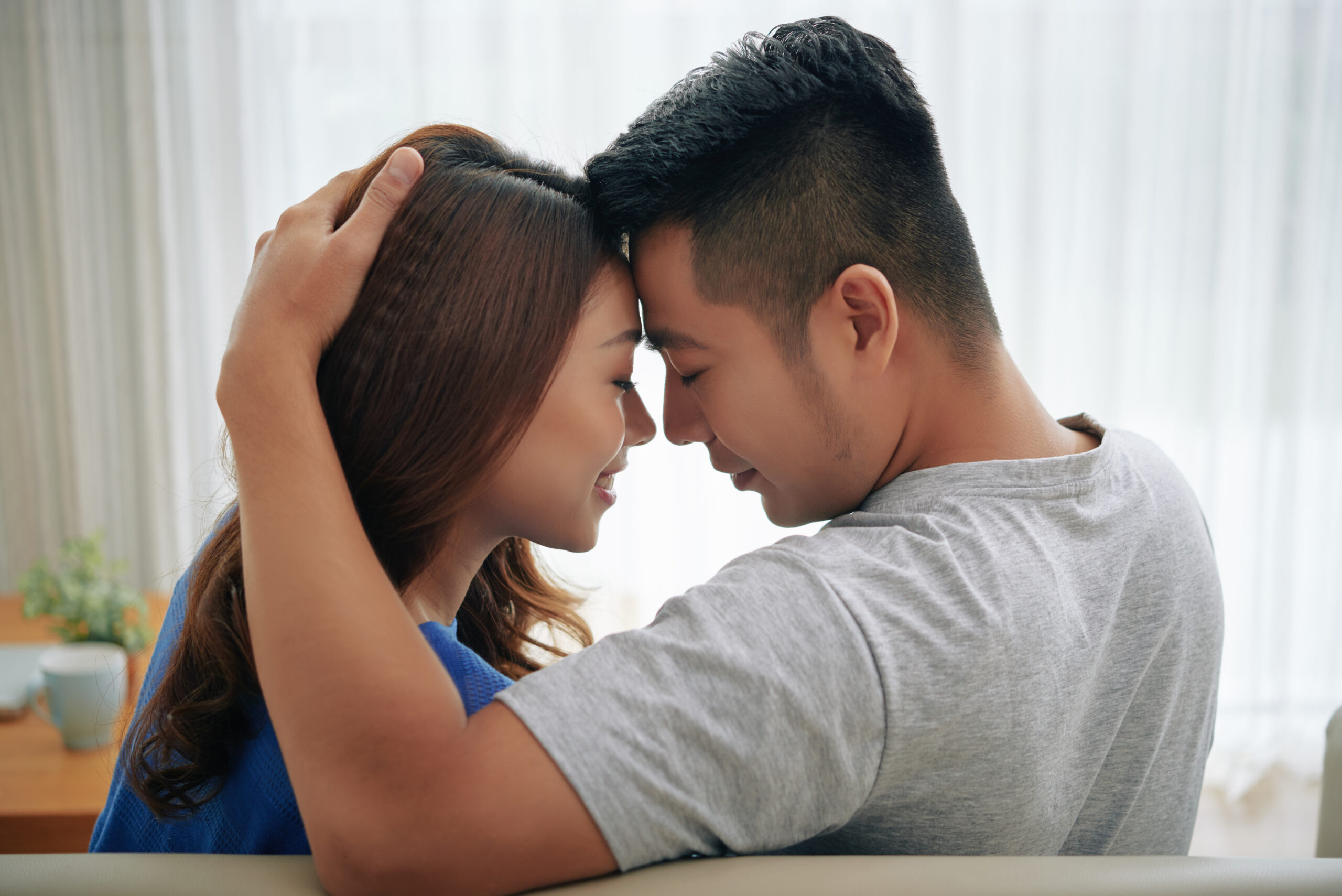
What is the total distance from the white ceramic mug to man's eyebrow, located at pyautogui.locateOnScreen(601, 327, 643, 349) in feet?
3.86

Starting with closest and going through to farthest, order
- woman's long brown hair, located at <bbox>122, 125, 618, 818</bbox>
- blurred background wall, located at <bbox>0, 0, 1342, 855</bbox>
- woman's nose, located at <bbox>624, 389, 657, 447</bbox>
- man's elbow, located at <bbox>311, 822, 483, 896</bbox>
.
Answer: man's elbow, located at <bbox>311, 822, 483, 896</bbox>, woman's long brown hair, located at <bbox>122, 125, 618, 818</bbox>, woman's nose, located at <bbox>624, 389, 657, 447</bbox>, blurred background wall, located at <bbox>0, 0, 1342, 855</bbox>

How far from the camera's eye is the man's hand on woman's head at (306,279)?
779 millimetres

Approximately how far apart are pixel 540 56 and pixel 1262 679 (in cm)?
291

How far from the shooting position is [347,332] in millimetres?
899

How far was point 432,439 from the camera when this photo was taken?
91cm

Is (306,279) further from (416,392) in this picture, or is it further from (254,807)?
(254,807)

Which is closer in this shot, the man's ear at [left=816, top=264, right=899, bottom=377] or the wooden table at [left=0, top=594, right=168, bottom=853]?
the man's ear at [left=816, top=264, right=899, bottom=377]

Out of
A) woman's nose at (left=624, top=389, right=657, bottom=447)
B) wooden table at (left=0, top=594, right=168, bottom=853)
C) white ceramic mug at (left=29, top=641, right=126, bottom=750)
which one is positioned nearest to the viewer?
woman's nose at (left=624, top=389, right=657, bottom=447)

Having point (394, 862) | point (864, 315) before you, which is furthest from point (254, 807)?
point (864, 315)

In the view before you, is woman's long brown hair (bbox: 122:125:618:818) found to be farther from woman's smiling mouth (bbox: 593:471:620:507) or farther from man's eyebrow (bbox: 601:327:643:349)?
woman's smiling mouth (bbox: 593:471:620:507)

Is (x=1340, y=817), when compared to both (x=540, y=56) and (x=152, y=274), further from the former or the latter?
(x=152, y=274)

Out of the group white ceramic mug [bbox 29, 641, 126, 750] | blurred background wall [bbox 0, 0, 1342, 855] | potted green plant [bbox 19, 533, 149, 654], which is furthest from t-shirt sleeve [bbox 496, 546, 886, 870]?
blurred background wall [bbox 0, 0, 1342, 855]

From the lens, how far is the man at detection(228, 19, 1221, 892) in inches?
24.6

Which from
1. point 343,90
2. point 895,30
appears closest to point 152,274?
point 343,90
